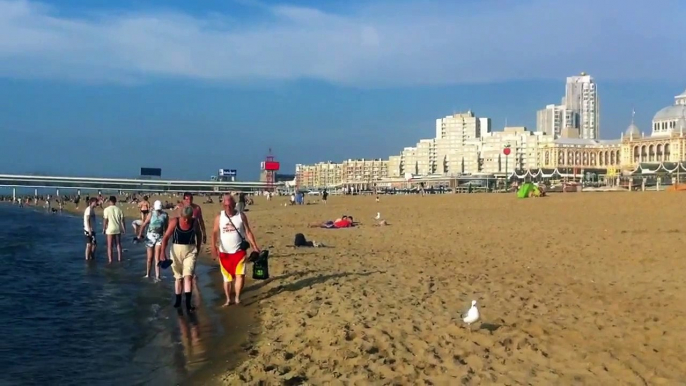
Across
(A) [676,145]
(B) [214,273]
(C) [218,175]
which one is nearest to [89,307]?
(B) [214,273]

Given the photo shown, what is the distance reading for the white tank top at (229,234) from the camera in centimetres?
859

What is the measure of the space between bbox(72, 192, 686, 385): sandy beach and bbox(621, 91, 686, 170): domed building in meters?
91.1

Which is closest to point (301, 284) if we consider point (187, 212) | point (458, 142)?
point (187, 212)

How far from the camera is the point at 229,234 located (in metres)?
8.59

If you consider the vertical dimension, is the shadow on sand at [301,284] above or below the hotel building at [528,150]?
below

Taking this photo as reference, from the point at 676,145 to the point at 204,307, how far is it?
101269 mm

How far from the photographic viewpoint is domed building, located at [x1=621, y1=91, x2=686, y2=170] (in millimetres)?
96688

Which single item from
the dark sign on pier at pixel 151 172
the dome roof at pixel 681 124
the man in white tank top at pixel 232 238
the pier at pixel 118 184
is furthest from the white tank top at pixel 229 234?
the dark sign on pier at pixel 151 172

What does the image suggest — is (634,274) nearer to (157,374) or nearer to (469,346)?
(469,346)

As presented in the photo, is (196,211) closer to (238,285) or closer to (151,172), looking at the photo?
(238,285)

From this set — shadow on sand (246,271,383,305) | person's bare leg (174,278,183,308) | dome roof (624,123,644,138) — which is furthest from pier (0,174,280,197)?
person's bare leg (174,278,183,308)

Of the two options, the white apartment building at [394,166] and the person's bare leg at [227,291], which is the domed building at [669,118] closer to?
the white apartment building at [394,166]

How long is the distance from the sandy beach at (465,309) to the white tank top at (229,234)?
3.03 ft

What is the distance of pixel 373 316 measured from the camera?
743 centimetres
